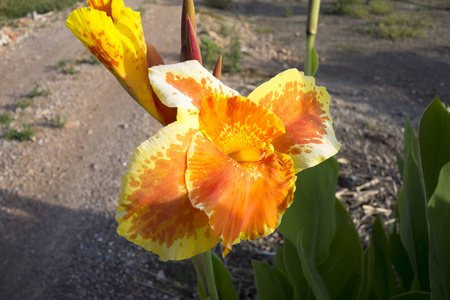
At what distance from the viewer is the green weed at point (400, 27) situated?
6016 millimetres

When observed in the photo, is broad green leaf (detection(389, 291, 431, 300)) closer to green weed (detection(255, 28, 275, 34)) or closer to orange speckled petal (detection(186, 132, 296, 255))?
orange speckled petal (detection(186, 132, 296, 255))

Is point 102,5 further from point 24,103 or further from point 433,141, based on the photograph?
point 24,103

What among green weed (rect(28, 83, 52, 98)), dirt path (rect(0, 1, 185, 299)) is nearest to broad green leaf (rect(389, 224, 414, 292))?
dirt path (rect(0, 1, 185, 299))

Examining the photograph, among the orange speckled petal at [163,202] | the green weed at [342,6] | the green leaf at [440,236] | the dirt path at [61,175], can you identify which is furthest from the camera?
the green weed at [342,6]

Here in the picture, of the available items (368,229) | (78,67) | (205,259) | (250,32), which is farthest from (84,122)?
(250,32)

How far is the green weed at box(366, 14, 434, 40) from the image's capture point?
237 inches

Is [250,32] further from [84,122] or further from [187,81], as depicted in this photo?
[187,81]

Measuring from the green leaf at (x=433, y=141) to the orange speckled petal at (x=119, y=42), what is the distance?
589 millimetres

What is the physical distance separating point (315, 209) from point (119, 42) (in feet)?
2.38

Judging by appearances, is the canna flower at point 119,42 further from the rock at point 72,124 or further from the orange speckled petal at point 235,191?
the rock at point 72,124

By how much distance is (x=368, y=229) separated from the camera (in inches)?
73.2

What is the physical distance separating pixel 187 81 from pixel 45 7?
722cm

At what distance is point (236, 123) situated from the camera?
54 centimetres

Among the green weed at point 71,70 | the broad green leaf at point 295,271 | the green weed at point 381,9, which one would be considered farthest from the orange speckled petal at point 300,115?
the green weed at point 381,9
